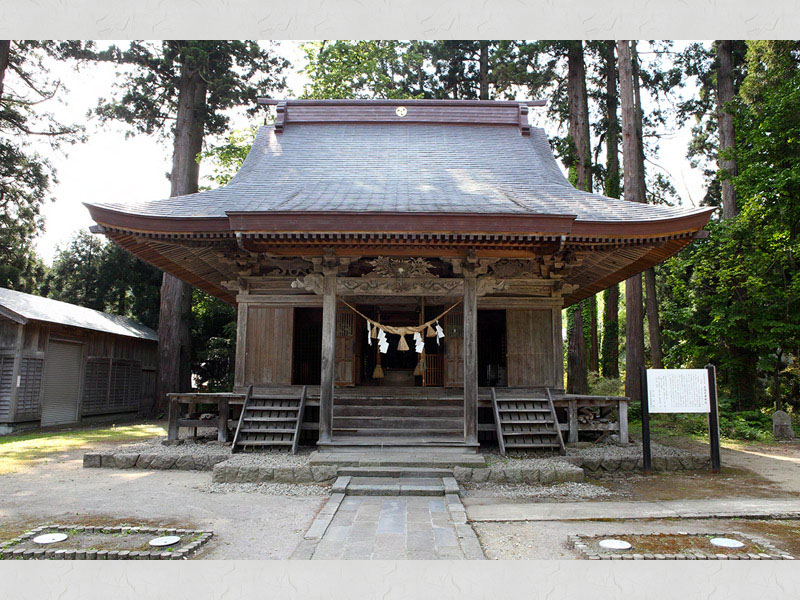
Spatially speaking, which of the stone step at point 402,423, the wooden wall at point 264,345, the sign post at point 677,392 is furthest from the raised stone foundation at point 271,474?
the sign post at point 677,392

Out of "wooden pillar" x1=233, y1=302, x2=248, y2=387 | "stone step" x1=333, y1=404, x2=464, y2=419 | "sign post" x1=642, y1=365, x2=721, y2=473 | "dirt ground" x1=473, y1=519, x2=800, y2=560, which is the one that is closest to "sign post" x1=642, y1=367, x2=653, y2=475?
"sign post" x1=642, y1=365, x2=721, y2=473

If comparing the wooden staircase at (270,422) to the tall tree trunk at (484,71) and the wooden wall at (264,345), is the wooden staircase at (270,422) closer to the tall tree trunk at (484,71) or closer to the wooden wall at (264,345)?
the wooden wall at (264,345)

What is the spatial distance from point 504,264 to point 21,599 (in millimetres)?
7854

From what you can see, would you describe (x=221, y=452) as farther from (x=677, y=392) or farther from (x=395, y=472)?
(x=677, y=392)

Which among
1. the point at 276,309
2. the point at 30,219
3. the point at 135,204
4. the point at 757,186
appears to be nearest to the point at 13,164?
the point at 30,219

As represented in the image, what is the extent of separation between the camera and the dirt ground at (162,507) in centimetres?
467

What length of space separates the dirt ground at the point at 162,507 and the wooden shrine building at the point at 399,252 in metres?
1.90

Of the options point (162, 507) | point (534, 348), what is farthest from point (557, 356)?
point (162, 507)

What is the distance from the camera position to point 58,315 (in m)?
14.1

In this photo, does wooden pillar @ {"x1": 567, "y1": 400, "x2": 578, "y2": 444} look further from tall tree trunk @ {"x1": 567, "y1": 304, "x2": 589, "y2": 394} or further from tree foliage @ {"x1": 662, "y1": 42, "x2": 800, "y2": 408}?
tall tree trunk @ {"x1": 567, "y1": 304, "x2": 589, "y2": 394}

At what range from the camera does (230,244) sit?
28.5 ft

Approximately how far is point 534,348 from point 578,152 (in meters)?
10.3

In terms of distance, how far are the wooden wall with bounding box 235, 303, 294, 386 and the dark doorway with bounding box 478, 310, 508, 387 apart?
6125mm

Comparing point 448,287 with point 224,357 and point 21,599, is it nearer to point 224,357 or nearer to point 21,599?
point 21,599
